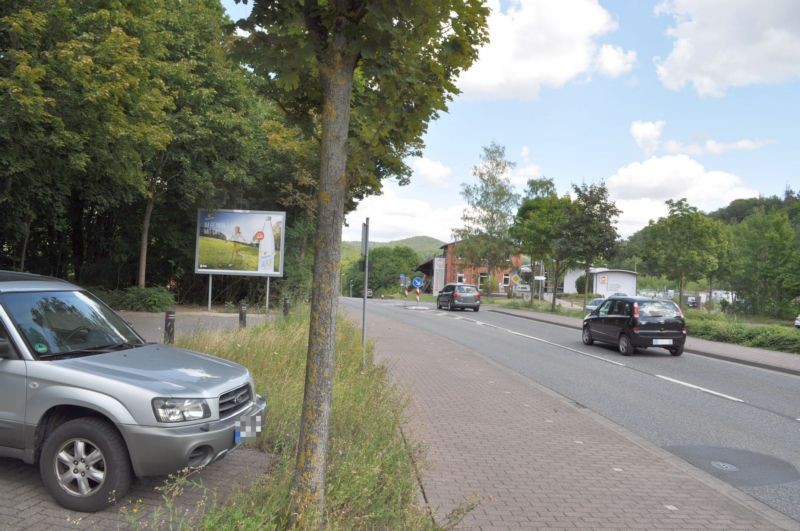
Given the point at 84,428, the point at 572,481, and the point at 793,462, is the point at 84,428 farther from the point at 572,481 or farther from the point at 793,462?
the point at 793,462

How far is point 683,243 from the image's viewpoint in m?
33.0

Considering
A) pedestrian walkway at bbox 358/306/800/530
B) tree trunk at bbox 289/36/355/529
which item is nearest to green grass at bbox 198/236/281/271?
pedestrian walkway at bbox 358/306/800/530

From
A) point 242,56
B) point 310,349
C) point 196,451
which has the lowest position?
point 196,451

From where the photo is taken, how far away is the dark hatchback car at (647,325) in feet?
Answer: 50.4

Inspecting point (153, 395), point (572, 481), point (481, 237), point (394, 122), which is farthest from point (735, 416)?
point (481, 237)

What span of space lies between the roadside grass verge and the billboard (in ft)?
49.4

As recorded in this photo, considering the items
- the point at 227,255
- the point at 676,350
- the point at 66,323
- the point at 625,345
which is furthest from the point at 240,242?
the point at 66,323

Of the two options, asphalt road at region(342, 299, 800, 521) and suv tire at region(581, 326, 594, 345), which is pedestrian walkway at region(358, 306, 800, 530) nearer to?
asphalt road at region(342, 299, 800, 521)

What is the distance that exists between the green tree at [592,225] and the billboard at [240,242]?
56.8 ft

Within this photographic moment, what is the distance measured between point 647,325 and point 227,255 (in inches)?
625

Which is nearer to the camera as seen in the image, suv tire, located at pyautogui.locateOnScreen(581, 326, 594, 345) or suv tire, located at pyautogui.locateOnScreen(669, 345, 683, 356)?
suv tire, located at pyautogui.locateOnScreen(669, 345, 683, 356)

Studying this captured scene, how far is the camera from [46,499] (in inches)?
154

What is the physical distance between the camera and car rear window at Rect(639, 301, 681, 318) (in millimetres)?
15555

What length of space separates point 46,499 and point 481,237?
51.2m
